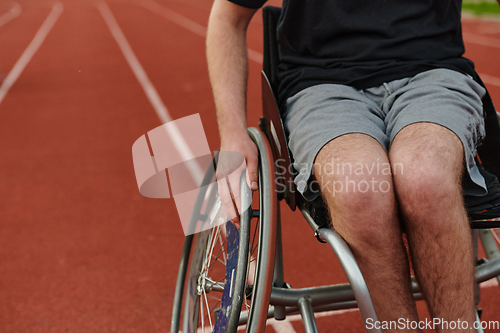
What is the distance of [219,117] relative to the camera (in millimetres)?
1372

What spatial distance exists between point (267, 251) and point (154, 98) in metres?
5.35

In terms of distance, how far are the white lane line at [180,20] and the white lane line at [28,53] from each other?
3.54m

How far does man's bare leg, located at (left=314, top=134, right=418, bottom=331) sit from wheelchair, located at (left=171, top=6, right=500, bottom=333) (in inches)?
1.9

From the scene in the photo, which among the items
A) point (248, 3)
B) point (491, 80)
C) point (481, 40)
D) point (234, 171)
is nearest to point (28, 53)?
point (491, 80)

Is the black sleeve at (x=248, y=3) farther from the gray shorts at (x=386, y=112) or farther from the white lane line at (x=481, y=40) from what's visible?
the white lane line at (x=481, y=40)

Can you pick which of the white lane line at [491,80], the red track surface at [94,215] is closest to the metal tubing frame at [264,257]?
the red track surface at [94,215]

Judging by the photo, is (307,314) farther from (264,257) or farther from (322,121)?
(322,121)

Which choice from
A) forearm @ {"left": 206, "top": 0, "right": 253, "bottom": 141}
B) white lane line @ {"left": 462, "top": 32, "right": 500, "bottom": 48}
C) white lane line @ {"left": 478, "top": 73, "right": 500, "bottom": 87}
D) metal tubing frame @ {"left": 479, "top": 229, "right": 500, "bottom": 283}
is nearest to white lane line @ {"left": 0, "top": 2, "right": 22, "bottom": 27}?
white lane line @ {"left": 462, "top": 32, "right": 500, "bottom": 48}

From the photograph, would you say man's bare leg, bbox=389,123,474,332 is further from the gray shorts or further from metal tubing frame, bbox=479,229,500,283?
metal tubing frame, bbox=479,229,500,283

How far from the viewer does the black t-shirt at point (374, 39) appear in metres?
1.32

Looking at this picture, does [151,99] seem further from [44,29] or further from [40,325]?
[44,29]

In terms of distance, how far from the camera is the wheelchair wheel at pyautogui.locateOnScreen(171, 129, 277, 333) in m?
1.08

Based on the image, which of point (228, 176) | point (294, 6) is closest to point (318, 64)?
point (294, 6)

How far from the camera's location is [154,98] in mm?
6180
